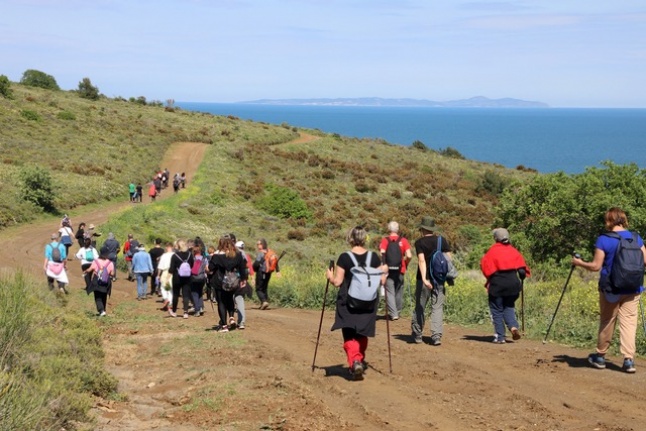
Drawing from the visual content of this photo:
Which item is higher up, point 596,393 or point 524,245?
point 596,393

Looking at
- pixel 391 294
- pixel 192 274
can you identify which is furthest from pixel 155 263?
pixel 391 294

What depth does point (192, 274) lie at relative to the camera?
14.7 meters

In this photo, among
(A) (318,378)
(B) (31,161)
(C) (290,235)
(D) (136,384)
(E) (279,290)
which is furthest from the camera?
(B) (31,161)

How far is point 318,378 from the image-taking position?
29.7 ft

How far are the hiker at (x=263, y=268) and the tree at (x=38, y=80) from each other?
76.1 metres

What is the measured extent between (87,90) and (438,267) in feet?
253

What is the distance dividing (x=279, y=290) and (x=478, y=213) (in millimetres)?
38646

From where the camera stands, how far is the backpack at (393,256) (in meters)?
12.8

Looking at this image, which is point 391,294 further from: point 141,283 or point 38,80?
point 38,80

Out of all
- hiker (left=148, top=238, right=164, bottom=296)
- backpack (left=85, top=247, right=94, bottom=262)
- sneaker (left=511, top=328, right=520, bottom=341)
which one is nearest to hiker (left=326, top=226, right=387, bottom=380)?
sneaker (left=511, top=328, right=520, bottom=341)

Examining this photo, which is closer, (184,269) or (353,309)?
(353,309)

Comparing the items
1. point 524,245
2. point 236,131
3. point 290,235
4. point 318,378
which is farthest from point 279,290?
point 236,131

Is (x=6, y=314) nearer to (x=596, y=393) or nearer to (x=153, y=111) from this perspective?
(x=596, y=393)

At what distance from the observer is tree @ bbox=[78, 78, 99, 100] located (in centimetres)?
8078
